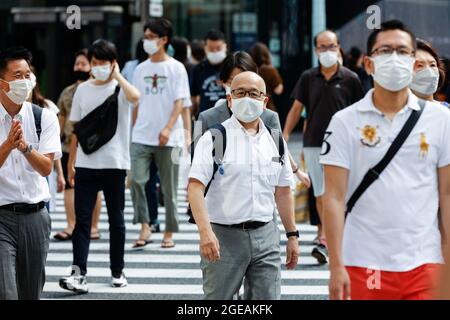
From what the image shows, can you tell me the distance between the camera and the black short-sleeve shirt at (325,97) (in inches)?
392

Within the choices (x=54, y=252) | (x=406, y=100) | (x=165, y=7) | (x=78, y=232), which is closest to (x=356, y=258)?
(x=406, y=100)

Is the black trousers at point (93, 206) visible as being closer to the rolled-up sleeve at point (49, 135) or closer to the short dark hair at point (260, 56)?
the rolled-up sleeve at point (49, 135)

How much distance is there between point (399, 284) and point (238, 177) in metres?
1.31

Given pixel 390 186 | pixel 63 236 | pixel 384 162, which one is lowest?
pixel 63 236

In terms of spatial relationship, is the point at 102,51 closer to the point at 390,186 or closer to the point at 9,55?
the point at 9,55

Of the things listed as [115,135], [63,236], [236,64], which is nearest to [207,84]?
[63,236]

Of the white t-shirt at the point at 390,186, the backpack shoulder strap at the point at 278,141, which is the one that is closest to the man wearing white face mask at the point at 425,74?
the backpack shoulder strap at the point at 278,141

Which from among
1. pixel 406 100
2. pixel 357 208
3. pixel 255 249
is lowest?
pixel 255 249

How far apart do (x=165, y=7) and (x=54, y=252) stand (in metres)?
17.4

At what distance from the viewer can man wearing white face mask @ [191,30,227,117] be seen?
1155 cm

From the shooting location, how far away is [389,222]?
15.3ft

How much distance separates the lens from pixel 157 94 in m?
10.4

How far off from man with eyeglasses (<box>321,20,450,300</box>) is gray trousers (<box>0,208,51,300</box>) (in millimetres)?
2087

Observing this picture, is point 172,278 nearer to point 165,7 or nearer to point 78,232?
point 78,232
